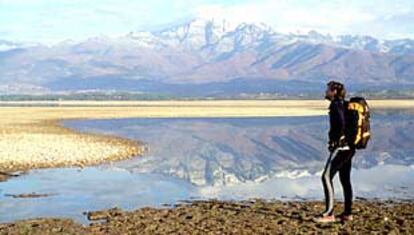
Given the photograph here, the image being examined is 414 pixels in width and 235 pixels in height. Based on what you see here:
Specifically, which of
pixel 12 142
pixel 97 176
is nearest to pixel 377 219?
pixel 97 176

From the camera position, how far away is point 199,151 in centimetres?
4003

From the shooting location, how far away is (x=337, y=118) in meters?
14.2

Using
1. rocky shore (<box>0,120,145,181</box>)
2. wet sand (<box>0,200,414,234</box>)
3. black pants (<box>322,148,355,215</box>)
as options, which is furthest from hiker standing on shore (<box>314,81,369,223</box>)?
rocky shore (<box>0,120,145,181</box>)

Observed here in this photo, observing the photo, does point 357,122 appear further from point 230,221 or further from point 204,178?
point 204,178

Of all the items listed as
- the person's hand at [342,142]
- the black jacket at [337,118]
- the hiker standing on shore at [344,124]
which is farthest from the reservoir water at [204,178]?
the black jacket at [337,118]

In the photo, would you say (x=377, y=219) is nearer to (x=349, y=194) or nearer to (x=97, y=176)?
(x=349, y=194)

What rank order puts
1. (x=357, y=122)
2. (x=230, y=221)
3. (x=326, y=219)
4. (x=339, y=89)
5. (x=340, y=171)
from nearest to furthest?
1. (x=357, y=122)
2. (x=339, y=89)
3. (x=340, y=171)
4. (x=326, y=219)
5. (x=230, y=221)

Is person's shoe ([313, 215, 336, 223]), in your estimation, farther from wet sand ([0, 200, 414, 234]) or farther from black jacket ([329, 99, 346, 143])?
black jacket ([329, 99, 346, 143])

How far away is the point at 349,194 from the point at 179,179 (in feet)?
38.4

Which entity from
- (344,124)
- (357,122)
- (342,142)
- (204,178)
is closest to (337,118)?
(344,124)

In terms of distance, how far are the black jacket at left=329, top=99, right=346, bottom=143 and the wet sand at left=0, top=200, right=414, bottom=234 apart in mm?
2089

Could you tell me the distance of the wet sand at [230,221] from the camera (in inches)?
577

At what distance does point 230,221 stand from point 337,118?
11.9 ft

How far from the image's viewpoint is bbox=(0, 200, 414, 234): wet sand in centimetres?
1465
